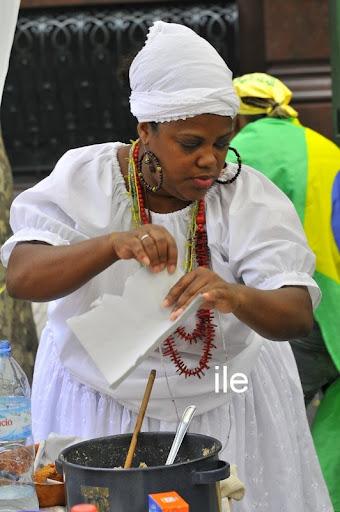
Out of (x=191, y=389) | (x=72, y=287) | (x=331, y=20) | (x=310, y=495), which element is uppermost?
(x=331, y=20)

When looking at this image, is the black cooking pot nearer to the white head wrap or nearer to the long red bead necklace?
the long red bead necklace

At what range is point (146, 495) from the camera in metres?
2.56

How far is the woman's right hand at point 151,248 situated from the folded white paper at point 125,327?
0.17 feet

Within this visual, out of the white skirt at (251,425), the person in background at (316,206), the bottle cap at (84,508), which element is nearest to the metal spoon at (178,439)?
the bottle cap at (84,508)

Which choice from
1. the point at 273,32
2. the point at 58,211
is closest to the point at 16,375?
the point at 58,211

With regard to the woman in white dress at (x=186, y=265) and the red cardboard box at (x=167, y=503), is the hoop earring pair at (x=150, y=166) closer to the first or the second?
the woman in white dress at (x=186, y=265)

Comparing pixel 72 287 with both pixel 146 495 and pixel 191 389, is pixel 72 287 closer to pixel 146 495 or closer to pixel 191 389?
pixel 191 389

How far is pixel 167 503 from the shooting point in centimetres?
248

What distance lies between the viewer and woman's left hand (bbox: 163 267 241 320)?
2.86m

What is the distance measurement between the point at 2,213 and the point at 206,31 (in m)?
3.38

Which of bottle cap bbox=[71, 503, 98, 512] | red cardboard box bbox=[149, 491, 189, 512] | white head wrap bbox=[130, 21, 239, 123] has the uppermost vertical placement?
white head wrap bbox=[130, 21, 239, 123]

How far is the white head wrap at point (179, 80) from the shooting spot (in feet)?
10.7

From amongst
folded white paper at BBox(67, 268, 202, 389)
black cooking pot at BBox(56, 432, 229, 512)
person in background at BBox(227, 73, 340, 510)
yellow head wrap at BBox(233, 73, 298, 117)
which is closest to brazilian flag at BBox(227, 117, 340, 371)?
person in background at BBox(227, 73, 340, 510)

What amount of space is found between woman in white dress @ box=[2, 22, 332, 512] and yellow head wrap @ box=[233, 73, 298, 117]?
220cm
